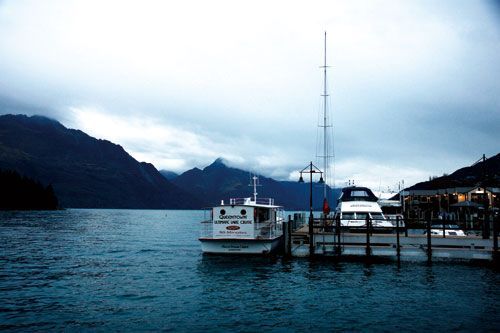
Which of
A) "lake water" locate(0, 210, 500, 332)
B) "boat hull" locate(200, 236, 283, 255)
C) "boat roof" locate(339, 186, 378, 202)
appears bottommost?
"lake water" locate(0, 210, 500, 332)

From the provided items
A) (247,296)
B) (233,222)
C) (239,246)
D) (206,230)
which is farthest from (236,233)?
(247,296)

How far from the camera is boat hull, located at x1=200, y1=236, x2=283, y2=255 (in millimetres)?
32750

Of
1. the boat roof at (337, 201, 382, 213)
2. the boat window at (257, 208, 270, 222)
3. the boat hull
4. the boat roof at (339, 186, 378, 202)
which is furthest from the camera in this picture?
the boat roof at (339, 186, 378, 202)

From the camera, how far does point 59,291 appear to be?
22781 mm

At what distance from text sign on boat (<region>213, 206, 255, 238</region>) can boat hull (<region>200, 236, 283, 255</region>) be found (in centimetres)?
63

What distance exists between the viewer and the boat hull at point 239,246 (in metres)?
32.8

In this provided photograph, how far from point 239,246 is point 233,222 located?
198 cm

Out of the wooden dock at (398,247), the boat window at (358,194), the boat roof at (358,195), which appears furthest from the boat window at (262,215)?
the boat window at (358,194)

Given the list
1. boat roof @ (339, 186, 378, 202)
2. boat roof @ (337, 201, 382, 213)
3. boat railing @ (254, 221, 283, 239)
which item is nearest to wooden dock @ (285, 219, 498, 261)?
boat railing @ (254, 221, 283, 239)

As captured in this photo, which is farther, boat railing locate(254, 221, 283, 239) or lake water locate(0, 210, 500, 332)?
boat railing locate(254, 221, 283, 239)

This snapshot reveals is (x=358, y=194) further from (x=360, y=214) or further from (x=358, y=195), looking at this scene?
(x=360, y=214)

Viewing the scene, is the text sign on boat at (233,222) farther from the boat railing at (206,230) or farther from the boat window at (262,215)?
the boat window at (262,215)

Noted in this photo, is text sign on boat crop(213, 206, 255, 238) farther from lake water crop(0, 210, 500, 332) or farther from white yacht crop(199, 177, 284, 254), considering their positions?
lake water crop(0, 210, 500, 332)

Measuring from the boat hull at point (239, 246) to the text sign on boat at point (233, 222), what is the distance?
2.06 ft
